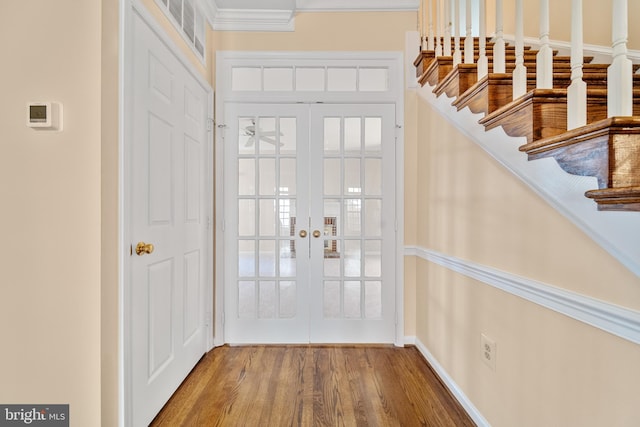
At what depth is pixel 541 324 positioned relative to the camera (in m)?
1.24

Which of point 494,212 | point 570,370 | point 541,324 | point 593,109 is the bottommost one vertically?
point 570,370

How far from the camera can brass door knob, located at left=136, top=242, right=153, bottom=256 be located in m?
1.52

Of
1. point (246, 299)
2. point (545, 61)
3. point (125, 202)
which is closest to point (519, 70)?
point (545, 61)

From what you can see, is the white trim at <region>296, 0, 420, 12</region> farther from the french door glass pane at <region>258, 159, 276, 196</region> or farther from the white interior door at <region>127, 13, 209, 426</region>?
the french door glass pane at <region>258, 159, 276, 196</region>

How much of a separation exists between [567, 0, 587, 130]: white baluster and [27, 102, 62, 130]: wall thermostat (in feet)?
6.28

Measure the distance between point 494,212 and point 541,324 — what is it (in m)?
0.53

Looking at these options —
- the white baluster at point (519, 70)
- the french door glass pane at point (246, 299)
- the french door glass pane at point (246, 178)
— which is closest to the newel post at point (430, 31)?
the white baluster at point (519, 70)

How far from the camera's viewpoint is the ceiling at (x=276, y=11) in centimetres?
255

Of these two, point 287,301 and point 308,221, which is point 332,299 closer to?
point 287,301

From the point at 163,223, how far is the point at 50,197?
1.81 ft

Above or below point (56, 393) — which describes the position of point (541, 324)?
above

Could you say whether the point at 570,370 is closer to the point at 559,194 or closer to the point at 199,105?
the point at 559,194

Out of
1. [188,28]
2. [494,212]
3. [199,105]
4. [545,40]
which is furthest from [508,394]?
[188,28]

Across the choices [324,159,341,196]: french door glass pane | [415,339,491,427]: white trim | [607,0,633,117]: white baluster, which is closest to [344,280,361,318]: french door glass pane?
[415,339,491,427]: white trim
